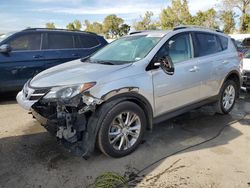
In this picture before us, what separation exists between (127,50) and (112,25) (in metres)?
48.2

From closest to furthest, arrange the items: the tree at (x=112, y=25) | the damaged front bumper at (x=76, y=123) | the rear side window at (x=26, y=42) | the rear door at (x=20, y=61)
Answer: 1. the damaged front bumper at (x=76, y=123)
2. the rear door at (x=20, y=61)
3. the rear side window at (x=26, y=42)
4. the tree at (x=112, y=25)

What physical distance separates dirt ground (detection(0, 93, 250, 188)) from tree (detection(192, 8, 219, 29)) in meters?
31.7

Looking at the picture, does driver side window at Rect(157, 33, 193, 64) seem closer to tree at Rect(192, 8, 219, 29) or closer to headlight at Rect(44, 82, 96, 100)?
headlight at Rect(44, 82, 96, 100)

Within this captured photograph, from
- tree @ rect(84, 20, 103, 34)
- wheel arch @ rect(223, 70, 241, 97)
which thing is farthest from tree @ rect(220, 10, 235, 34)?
wheel arch @ rect(223, 70, 241, 97)

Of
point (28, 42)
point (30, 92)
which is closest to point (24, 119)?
point (30, 92)

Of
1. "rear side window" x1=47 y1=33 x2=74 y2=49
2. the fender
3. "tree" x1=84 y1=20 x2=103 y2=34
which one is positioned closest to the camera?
the fender

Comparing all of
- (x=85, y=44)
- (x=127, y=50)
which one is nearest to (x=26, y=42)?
(x=85, y=44)

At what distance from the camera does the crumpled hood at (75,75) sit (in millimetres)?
3734

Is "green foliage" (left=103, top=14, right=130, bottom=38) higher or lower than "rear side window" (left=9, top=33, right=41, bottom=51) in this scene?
higher

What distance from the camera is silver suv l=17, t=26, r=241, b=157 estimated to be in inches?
142

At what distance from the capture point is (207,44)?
532 centimetres

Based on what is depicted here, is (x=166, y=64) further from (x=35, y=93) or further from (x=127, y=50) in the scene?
(x=35, y=93)

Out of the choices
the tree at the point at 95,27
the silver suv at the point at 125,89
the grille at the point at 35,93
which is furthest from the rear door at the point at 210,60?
the tree at the point at 95,27

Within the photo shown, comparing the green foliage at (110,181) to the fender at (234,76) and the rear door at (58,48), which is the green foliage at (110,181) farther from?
the rear door at (58,48)
